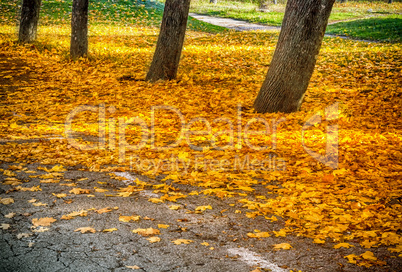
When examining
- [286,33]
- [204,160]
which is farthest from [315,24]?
[204,160]

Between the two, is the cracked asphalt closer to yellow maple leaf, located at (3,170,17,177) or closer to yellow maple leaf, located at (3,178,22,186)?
yellow maple leaf, located at (3,178,22,186)

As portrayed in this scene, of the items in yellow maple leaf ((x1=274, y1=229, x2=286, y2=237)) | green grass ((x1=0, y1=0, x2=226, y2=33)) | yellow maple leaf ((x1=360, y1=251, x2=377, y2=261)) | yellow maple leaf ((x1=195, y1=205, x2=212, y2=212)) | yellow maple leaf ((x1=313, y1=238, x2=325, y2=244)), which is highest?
green grass ((x1=0, y1=0, x2=226, y2=33))

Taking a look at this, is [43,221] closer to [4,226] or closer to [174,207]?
[4,226]

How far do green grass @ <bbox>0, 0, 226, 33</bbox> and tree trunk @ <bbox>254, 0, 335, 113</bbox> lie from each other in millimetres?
14006

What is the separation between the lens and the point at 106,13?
22.3 meters

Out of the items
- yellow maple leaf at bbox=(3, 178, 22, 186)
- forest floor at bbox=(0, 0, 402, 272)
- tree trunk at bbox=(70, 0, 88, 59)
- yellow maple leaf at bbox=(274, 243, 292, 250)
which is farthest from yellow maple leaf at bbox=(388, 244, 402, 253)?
tree trunk at bbox=(70, 0, 88, 59)

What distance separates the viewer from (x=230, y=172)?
486cm

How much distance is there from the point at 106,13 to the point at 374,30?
571 inches

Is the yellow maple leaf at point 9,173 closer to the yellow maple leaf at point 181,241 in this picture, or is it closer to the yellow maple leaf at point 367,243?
the yellow maple leaf at point 181,241

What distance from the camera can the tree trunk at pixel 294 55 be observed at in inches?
260

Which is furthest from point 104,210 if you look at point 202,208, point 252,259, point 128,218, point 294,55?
point 294,55

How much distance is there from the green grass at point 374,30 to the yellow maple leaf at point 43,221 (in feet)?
49.1

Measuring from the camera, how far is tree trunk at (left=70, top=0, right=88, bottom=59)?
11.2 metres

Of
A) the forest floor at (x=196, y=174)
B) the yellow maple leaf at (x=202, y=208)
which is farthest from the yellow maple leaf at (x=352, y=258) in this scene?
the yellow maple leaf at (x=202, y=208)
